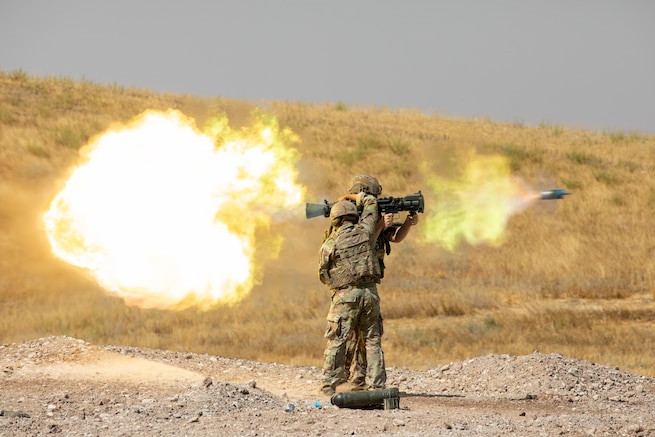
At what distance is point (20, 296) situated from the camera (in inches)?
916

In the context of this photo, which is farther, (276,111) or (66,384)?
(276,111)

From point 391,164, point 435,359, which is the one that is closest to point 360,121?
point 391,164

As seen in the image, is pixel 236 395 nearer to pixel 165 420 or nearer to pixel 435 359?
pixel 165 420

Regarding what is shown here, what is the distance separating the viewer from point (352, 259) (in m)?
12.8

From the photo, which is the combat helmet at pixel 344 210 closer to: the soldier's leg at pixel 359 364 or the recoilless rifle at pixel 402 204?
the recoilless rifle at pixel 402 204

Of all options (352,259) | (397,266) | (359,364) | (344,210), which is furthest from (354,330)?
(397,266)

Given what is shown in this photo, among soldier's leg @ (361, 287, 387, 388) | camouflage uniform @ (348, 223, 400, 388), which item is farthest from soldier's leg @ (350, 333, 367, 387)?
soldier's leg @ (361, 287, 387, 388)

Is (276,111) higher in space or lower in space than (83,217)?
higher

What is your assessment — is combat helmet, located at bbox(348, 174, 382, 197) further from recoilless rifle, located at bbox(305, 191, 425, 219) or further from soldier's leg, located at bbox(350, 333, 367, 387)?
soldier's leg, located at bbox(350, 333, 367, 387)

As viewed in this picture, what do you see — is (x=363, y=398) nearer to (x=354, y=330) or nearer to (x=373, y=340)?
(x=373, y=340)

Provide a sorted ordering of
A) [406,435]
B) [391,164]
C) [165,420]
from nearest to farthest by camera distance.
Result: [406,435]
[165,420]
[391,164]

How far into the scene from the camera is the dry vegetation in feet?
65.5

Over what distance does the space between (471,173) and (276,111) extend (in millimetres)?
22202

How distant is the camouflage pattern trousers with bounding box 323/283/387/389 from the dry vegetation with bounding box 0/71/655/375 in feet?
15.0
